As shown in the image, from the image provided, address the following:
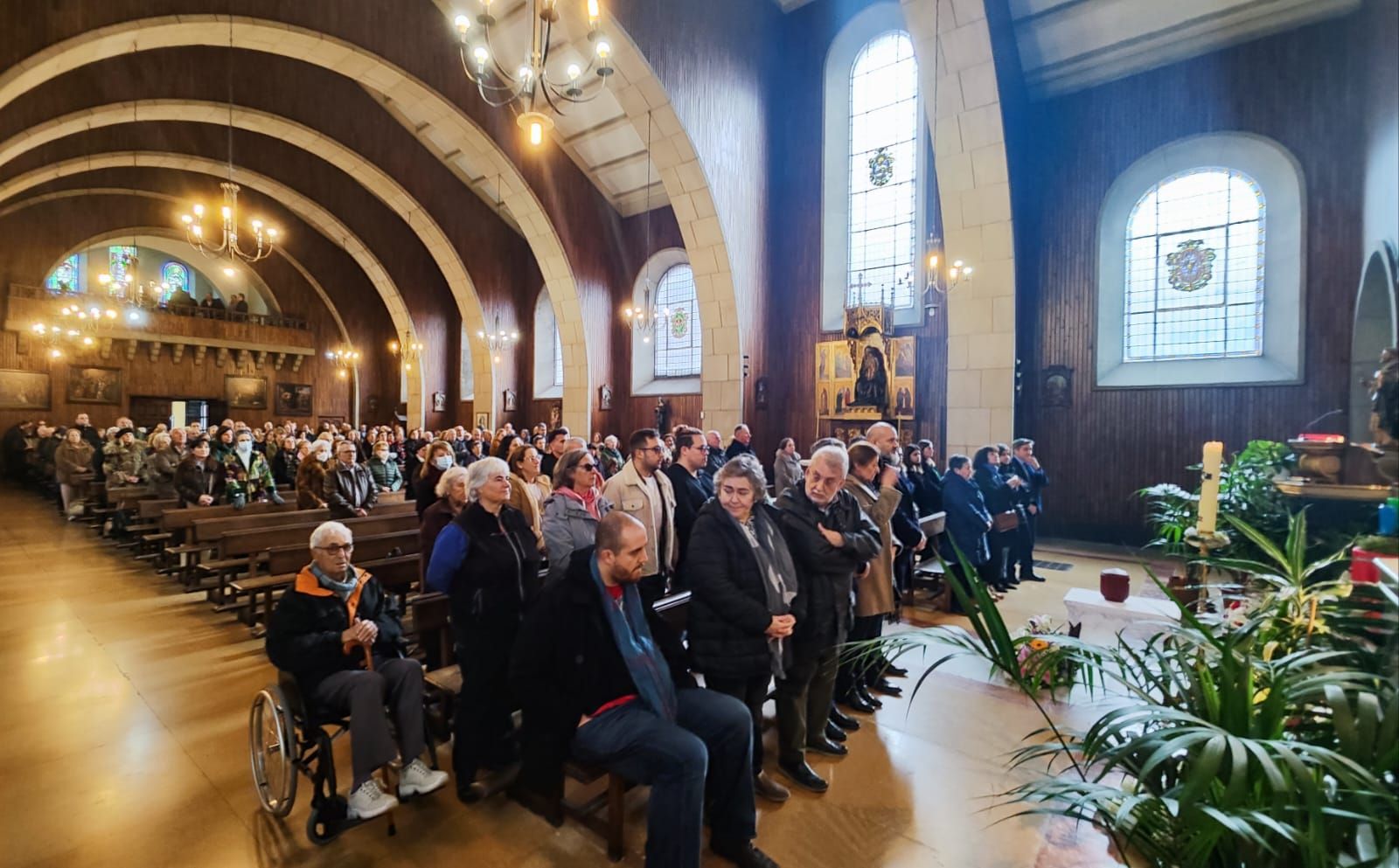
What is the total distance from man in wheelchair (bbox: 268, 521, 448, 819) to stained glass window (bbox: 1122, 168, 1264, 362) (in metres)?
9.23

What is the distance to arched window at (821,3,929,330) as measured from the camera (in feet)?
31.0

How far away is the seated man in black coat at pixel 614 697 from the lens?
198cm

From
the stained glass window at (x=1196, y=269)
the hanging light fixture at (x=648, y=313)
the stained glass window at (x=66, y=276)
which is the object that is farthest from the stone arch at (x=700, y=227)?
the stained glass window at (x=66, y=276)

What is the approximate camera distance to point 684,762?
186 centimetres

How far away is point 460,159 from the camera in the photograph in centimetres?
1298

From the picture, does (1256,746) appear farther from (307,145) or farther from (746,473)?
(307,145)

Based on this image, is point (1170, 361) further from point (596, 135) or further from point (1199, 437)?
point (596, 135)

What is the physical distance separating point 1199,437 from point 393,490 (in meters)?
10.6

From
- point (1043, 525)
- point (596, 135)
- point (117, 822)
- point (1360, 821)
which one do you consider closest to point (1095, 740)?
point (1360, 821)

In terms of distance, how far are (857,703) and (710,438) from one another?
14.1ft

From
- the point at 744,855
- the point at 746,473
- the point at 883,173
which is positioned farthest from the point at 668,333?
the point at 744,855

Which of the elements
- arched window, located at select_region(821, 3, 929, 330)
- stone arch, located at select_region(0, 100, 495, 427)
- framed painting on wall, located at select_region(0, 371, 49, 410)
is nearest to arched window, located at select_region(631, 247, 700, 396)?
arched window, located at select_region(821, 3, 929, 330)

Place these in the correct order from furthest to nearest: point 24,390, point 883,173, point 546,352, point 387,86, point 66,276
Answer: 1. point 66,276
2. point 546,352
3. point 24,390
4. point 883,173
5. point 387,86

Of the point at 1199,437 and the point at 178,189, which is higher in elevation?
the point at 178,189
